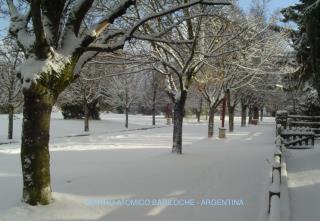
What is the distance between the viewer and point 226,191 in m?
8.30

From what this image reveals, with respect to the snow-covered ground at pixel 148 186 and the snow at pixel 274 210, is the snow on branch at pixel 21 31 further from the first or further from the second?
the snow at pixel 274 210

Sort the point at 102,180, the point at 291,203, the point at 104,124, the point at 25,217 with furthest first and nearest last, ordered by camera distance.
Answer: the point at 104,124
the point at 102,180
the point at 291,203
the point at 25,217

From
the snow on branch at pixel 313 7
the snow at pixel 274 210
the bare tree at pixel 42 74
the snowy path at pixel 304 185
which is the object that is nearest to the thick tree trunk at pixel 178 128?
the snowy path at pixel 304 185

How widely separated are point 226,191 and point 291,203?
1223 millimetres

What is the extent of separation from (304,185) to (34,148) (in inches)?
234

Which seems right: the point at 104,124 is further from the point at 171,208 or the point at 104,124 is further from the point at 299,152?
the point at 171,208

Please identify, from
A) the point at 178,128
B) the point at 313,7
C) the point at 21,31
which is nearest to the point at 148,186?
the point at 21,31

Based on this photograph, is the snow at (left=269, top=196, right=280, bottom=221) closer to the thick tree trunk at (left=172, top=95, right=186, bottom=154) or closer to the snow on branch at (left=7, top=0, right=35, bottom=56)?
the snow on branch at (left=7, top=0, right=35, bottom=56)

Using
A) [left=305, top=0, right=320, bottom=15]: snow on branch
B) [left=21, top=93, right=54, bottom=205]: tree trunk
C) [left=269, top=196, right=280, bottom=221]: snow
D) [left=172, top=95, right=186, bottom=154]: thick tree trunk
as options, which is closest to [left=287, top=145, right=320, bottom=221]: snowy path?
[left=269, top=196, right=280, bottom=221]: snow

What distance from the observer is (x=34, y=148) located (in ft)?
22.9

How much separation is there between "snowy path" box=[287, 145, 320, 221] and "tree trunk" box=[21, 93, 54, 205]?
4.18 m

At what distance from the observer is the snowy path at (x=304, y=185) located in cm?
732

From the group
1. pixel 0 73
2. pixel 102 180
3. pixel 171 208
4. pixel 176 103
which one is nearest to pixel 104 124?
pixel 0 73

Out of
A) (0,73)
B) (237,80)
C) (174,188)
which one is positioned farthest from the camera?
(237,80)
